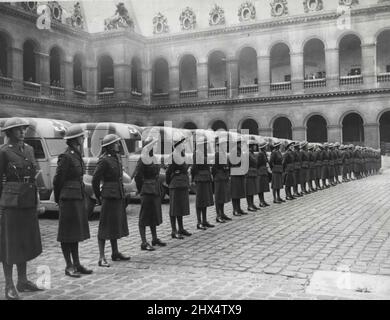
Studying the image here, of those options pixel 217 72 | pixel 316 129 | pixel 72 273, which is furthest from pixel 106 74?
pixel 72 273

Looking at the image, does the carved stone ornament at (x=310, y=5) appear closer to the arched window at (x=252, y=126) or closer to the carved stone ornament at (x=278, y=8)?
the carved stone ornament at (x=278, y=8)

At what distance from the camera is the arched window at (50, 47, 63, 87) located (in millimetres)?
30161

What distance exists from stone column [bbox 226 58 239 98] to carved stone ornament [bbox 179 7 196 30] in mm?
3831

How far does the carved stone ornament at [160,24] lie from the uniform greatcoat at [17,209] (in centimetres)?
3075

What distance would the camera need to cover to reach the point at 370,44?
29219 millimetres

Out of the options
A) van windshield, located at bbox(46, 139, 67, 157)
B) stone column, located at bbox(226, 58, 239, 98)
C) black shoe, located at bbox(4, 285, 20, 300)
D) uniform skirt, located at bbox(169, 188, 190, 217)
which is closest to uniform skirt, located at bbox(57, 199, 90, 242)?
black shoe, located at bbox(4, 285, 20, 300)

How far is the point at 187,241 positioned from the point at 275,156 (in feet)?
20.7

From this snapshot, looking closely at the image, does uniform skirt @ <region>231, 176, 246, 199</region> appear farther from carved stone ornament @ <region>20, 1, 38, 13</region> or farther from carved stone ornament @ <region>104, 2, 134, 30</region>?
carved stone ornament @ <region>104, 2, 134, 30</region>

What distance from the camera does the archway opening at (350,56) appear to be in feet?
105

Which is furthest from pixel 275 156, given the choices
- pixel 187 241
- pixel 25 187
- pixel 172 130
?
pixel 25 187

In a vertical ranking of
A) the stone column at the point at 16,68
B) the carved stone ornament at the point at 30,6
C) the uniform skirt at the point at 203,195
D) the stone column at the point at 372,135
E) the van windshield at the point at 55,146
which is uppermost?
the carved stone ornament at the point at 30,6

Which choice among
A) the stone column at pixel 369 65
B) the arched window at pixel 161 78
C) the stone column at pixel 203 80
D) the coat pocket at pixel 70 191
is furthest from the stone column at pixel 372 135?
the coat pocket at pixel 70 191
